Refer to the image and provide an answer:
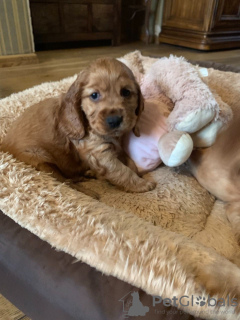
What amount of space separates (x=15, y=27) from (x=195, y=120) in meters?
3.94

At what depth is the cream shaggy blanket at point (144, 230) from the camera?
103 centimetres

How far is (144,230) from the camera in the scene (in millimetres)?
1237

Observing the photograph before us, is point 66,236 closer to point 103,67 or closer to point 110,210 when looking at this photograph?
point 110,210

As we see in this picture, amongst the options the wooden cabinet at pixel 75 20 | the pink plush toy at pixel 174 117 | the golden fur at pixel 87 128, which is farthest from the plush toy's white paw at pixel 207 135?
the wooden cabinet at pixel 75 20

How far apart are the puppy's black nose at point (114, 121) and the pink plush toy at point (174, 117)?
33cm

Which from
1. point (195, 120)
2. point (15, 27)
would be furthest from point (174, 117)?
point (15, 27)

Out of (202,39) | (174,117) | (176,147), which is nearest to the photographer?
(176,147)

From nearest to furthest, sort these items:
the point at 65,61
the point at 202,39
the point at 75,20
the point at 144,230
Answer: the point at 144,230 < the point at 65,61 < the point at 75,20 < the point at 202,39

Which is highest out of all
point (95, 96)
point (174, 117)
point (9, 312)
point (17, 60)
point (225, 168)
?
point (95, 96)

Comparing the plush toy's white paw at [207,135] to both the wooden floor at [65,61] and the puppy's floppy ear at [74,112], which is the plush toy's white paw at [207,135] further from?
the wooden floor at [65,61]

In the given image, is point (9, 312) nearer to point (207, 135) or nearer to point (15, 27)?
point (207, 135)

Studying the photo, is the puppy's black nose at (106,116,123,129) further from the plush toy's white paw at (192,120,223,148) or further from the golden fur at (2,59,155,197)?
the plush toy's white paw at (192,120,223,148)

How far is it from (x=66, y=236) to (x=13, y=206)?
0.33m

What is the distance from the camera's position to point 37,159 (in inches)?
65.7
